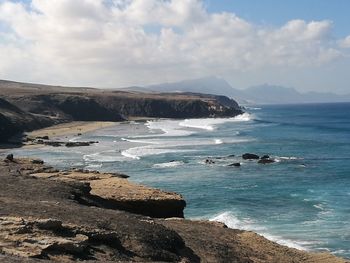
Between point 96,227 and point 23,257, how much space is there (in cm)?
460

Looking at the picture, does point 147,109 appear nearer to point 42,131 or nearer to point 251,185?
point 42,131

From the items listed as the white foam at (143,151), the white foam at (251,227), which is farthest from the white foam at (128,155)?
the white foam at (251,227)

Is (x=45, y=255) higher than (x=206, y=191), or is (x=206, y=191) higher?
(x=45, y=255)

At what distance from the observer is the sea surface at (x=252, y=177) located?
3400cm

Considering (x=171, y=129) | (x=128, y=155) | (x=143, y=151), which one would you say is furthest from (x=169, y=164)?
(x=171, y=129)

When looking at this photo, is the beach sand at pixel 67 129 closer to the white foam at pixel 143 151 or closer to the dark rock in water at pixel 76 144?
the dark rock in water at pixel 76 144

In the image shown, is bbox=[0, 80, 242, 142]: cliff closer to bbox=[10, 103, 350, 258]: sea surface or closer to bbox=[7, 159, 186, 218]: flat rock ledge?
bbox=[10, 103, 350, 258]: sea surface

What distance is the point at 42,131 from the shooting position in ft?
371

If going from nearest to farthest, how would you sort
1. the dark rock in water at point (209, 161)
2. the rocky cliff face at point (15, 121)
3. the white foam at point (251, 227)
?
the white foam at point (251, 227) → the dark rock in water at point (209, 161) → the rocky cliff face at point (15, 121)

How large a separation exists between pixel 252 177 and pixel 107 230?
36.5 meters

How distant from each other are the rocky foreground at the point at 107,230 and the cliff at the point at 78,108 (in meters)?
69.4

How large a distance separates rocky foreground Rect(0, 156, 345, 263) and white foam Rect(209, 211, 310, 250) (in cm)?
748

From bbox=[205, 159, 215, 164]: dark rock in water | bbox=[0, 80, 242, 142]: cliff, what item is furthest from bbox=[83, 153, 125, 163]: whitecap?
bbox=[0, 80, 242, 142]: cliff

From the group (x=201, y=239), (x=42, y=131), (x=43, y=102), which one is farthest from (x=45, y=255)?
(x=43, y=102)
